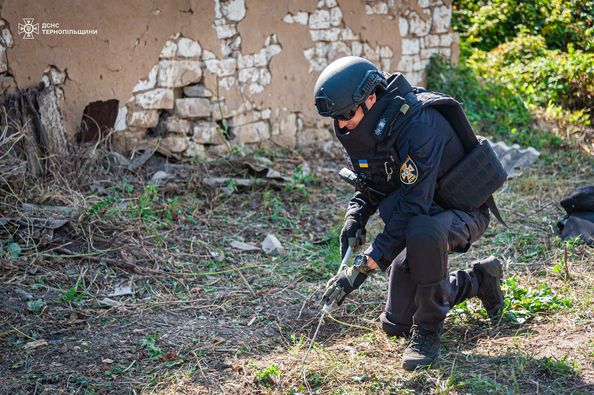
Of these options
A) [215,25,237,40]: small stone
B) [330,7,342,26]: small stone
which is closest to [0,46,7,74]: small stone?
[215,25,237,40]: small stone

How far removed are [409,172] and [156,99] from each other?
3.67 meters

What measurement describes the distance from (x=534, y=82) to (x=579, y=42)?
122 centimetres

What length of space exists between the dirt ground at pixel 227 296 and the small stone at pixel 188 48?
103 centimetres

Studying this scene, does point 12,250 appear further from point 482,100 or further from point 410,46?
point 482,100

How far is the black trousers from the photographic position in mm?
3418

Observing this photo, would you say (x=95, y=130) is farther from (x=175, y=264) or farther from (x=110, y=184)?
(x=175, y=264)

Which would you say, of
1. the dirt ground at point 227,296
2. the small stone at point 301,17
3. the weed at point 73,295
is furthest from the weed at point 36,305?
the small stone at point 301,17

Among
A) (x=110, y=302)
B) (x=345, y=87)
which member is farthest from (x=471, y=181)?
(x=110, y=302)

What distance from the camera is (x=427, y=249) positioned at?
3410 mm

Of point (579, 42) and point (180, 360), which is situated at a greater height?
point (579, 42)

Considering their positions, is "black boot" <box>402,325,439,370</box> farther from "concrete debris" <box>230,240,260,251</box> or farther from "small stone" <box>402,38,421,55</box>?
"small stone" <box>402,38,421,55</box>

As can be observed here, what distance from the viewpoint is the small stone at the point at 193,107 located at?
21.9 feet

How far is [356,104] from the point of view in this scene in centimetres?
346

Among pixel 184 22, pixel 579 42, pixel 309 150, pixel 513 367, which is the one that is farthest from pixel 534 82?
pixel 513 367
